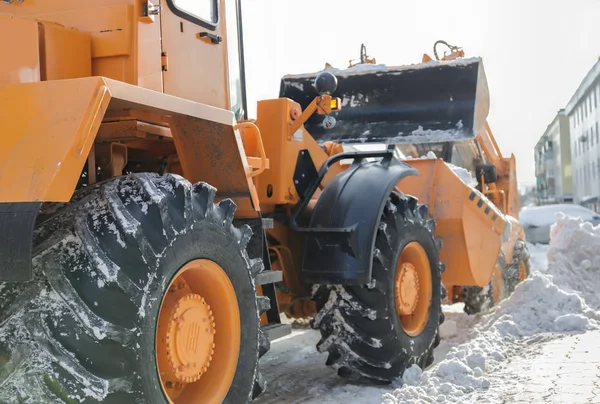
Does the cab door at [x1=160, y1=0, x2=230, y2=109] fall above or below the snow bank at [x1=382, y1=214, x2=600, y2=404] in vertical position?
above

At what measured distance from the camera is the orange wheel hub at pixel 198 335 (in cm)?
321

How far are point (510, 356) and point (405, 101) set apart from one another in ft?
9.85

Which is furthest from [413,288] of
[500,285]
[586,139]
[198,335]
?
[586,139]

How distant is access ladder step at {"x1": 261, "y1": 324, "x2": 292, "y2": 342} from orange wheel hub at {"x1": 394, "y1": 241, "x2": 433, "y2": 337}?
128 centimetres

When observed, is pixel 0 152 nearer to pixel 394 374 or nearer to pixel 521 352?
pixel 394 374

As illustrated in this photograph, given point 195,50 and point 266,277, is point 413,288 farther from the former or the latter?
point 195,50

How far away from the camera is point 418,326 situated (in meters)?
5.69

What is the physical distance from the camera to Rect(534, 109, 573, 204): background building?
2532 inches

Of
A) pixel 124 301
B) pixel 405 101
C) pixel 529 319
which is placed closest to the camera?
pixel 124 301

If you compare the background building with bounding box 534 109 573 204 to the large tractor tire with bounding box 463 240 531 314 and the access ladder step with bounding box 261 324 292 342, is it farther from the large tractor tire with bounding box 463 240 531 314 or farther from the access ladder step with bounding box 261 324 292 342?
the access ladder step with bounding box 261 324 292 342

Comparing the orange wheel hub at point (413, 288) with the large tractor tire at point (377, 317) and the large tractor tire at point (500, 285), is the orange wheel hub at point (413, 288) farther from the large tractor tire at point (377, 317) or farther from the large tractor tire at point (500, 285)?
the large tractor tire at point (500, 285)

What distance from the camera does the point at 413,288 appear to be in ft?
18.3

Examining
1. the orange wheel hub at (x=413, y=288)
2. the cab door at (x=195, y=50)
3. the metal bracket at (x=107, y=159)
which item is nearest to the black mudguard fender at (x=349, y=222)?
the orange wheel hub at (x=413, y=288)

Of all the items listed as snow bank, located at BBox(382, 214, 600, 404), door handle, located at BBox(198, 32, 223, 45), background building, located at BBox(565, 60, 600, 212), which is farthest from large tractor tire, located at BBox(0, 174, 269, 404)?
background building, located at BBox(565, 60, 600, 212)
